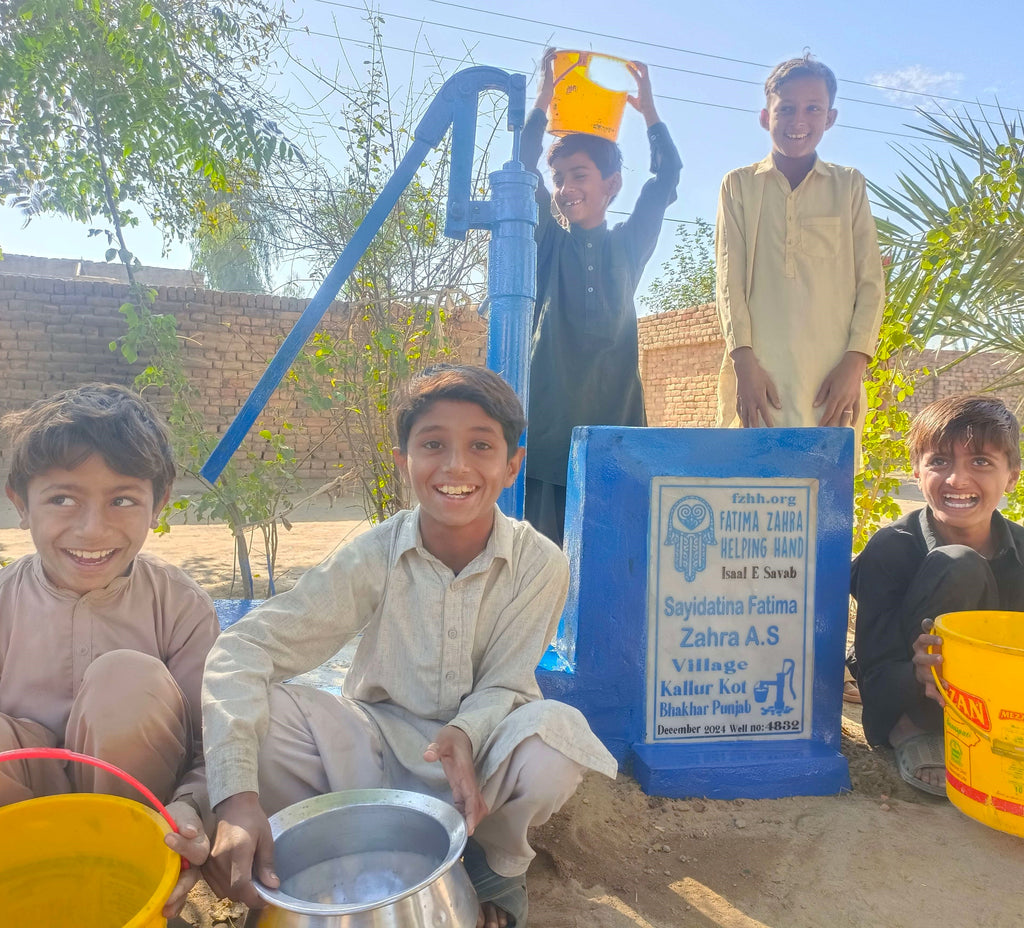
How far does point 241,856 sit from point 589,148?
7.07ft

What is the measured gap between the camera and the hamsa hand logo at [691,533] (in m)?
1.83

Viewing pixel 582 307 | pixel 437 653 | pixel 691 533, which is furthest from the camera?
pixel 582 307

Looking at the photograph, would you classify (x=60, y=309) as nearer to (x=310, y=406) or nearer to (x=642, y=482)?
(x=310, y=406)

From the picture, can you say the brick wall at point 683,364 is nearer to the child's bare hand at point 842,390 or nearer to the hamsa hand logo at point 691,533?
the child's bare hand at point 842,390

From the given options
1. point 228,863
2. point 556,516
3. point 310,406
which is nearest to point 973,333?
point 556,516

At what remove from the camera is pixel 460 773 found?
3.88 ft

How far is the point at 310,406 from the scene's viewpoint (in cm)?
331

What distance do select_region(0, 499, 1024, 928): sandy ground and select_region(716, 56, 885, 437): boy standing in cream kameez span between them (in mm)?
1055

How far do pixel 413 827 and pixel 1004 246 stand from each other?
3.27 m

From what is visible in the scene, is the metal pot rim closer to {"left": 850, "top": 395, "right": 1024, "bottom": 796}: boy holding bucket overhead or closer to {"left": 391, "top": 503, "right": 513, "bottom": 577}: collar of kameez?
{"left": 391, "top": 503, "right": 513, "bottom": 577}: collar of kameez

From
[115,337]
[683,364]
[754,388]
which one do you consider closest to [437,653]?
[754,388]

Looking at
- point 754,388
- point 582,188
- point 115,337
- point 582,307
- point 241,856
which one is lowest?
point 241,856

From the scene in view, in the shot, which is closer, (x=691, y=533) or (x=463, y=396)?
(x=463, y=396)

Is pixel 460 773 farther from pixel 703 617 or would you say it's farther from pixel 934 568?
pixel 934 568
